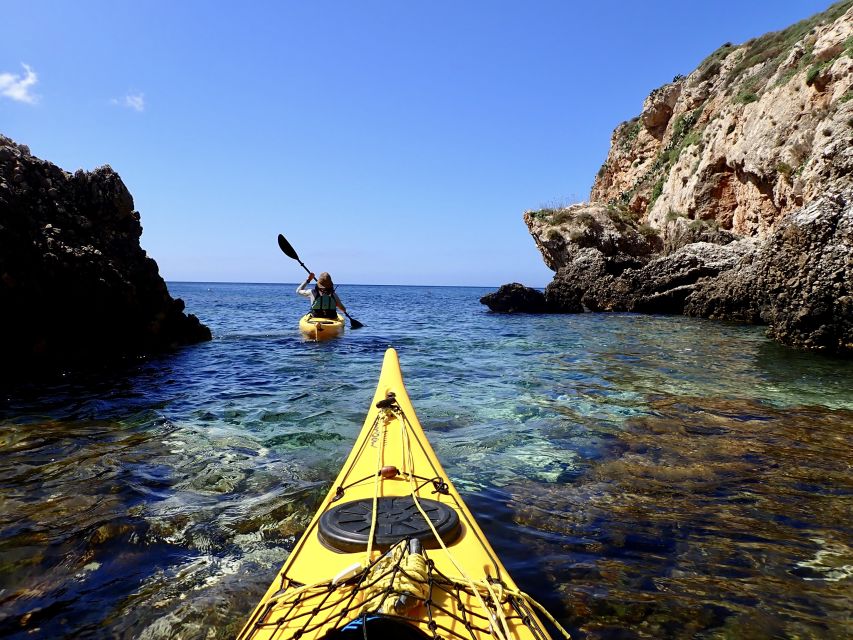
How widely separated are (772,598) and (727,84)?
36.2 meters

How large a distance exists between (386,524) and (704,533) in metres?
2.42

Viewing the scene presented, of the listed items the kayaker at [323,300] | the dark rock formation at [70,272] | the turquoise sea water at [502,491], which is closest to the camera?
the turquoise sea water at [502,491]

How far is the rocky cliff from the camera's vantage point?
10945 mm

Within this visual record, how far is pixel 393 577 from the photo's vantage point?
7.27 feet

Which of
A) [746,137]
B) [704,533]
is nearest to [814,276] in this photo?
[704,533]

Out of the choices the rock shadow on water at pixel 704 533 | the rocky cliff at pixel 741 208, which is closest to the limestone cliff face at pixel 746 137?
the rocky cliff at pixel 741 208

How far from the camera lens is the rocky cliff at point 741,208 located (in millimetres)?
10945

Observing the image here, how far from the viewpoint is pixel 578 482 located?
15.0 feet

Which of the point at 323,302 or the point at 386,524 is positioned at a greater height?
the point at 323,302

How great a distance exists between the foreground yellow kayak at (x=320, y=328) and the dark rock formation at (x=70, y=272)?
12.1 ft

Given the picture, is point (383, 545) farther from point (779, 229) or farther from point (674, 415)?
point (779, 229)

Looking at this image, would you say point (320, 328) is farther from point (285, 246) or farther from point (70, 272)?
point (70, 272)

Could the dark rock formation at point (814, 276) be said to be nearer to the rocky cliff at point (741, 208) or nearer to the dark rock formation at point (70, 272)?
the rocky cliff at point (741, 208)

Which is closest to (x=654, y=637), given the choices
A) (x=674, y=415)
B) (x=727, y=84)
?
(x=674, y=415)
